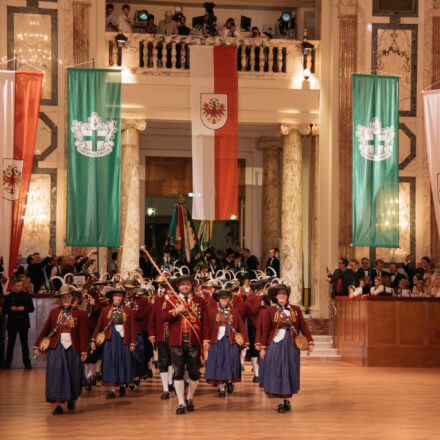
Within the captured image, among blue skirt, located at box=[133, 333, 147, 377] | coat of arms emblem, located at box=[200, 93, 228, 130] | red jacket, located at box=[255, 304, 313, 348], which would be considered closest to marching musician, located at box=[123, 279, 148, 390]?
blue skirt, located at box=[133, 333, 147, 377]

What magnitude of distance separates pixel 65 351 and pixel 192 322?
161cm

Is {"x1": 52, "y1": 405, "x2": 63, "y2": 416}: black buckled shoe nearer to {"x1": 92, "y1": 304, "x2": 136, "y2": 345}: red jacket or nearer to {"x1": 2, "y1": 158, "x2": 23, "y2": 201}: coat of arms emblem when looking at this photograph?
{"x1": 92, "y1": 304, "x2": 136, "y2": 345}: red jacket

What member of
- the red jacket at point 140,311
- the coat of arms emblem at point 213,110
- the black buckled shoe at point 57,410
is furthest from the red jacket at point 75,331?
the coat of arms emblem at point 213,110

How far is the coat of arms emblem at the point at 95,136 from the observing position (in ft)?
55.7

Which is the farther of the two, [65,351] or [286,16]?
[286,16]

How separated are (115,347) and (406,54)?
11482 millimetres

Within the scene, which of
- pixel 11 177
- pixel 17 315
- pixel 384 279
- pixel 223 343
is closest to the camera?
pixel 223 343

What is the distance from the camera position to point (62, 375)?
1030cm

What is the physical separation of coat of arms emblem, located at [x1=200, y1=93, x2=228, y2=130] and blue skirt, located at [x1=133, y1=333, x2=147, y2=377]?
6.29 m

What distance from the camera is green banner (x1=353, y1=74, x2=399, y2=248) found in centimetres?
1664

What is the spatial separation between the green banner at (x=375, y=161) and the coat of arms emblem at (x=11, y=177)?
6.41 metres

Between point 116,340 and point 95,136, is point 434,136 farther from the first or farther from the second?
point 116,340

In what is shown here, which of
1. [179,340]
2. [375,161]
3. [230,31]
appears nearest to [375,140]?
[375,161]

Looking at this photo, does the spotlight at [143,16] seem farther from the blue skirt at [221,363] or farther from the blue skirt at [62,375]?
the blue skirt at [62,375]
